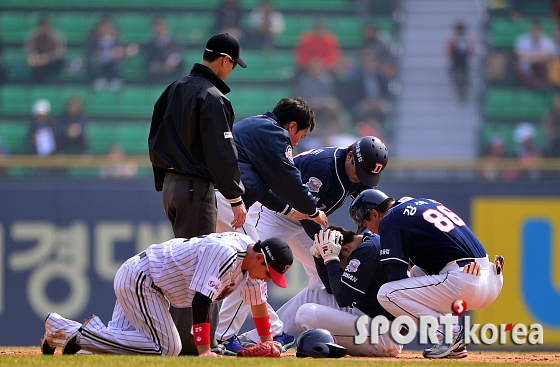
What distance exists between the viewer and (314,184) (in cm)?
732

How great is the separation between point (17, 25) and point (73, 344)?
974 centimetres

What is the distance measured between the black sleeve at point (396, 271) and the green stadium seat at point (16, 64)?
9.21m

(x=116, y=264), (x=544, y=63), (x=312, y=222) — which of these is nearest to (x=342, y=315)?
(x=312, y=222)

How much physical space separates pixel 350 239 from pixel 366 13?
336 inches

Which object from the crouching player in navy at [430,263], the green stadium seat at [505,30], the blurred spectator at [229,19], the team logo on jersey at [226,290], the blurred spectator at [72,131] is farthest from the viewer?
the blurred spectator at [229,19]

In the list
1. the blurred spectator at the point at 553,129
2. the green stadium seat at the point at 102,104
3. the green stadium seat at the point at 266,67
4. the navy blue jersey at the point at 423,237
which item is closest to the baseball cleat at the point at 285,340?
the navy blue jersey at the point at 423,237

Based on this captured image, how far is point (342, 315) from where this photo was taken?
6.71m

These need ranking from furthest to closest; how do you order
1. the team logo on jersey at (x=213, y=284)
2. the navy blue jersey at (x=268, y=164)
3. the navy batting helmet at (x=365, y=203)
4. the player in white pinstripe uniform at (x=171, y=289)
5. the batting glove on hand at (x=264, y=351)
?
the navy blue jersey at (x=268, y=164)
the navy batting helmet at (x=365, y=203)
the batting glove on hand at (x=264, y=351)
the player in white pinstripe uniform at (x=171, y=289)
the team logo on jersey at (x=213, y=284)

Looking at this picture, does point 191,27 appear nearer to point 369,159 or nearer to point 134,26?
point 134,26

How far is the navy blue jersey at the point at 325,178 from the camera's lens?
733cm

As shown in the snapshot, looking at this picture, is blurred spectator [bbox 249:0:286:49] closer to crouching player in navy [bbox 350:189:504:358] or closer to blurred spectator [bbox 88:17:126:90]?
blurred spectator [bbox 88:17:126:90]

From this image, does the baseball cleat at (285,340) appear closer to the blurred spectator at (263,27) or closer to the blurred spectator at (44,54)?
the blurred spectator at (44,54)

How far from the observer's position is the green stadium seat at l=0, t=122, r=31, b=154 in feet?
41.7

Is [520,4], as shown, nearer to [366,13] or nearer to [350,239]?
[366,13]
